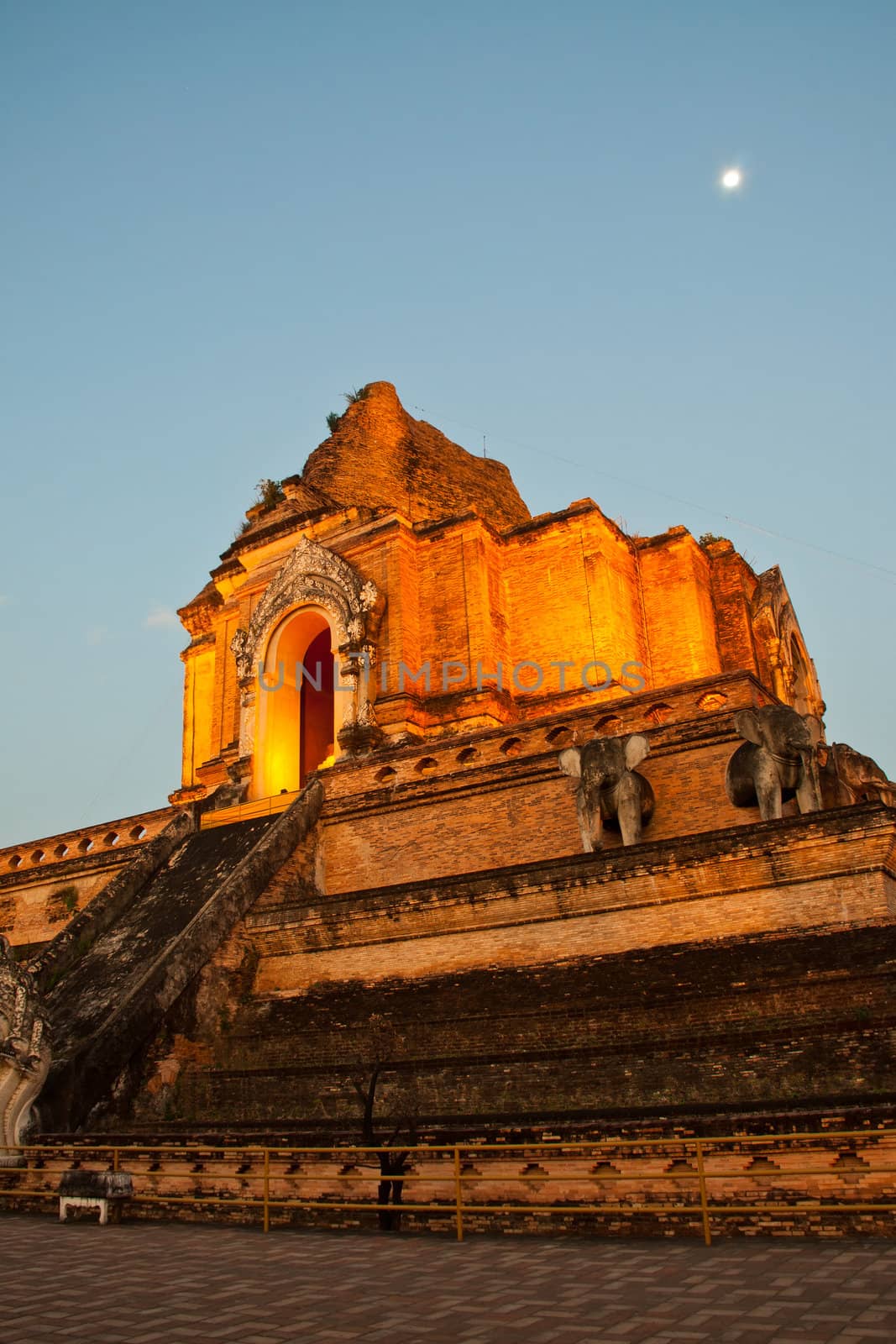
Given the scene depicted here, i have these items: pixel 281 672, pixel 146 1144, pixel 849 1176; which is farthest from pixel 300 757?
pixel 849 1176

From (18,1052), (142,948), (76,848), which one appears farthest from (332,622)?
(18,1052)

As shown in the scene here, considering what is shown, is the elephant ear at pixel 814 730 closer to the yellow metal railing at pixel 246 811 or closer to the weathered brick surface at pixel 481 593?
the weathered brick surface at pixel 481 593

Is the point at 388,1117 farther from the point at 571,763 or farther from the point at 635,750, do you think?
the point at 635,750

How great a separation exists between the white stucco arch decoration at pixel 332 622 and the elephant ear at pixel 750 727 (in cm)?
755

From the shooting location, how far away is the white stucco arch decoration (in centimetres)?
1848

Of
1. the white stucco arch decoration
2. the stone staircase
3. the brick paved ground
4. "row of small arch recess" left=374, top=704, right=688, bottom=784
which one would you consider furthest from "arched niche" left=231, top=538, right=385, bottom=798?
the brick paved ground

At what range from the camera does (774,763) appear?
11.5 metres

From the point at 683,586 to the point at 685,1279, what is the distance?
16244mm

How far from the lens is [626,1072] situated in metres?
8.27

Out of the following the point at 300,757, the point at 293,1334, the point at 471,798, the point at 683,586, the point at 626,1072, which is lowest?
the point at 293,1334

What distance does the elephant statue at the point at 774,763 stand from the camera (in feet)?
37.3

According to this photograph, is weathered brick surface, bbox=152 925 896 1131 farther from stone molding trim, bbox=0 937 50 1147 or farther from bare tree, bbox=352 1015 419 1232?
stone molding trim, bbox=0 937 50 1147

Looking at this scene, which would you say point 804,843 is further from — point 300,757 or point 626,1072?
point 300,757

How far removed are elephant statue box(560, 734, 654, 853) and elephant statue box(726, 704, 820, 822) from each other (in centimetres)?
Result: 105
